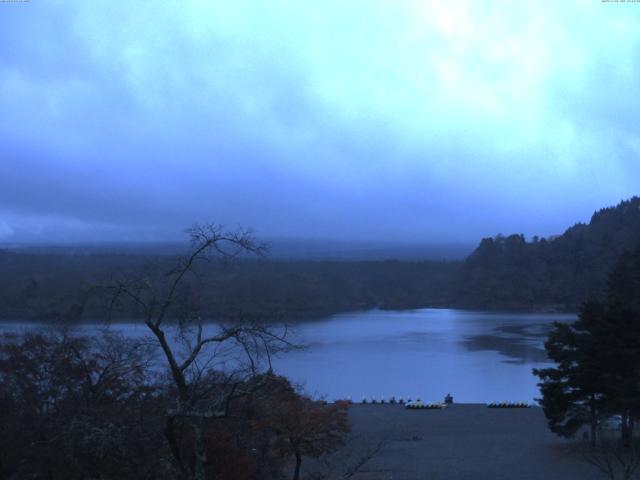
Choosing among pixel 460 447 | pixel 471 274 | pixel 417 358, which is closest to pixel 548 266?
pixel 471 274

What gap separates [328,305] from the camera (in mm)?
46938

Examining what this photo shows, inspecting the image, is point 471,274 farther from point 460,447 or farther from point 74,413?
point 74,413

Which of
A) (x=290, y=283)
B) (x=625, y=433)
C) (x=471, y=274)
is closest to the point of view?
(x=625, y=433)

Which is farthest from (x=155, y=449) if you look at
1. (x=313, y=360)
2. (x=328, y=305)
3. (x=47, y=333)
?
(x=328, y=305)

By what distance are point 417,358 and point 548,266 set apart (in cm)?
3084

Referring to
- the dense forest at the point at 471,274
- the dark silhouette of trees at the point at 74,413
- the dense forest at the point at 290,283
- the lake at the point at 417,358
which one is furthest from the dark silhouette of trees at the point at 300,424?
the dense forest at the point at 471,274

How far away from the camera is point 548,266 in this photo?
177ft

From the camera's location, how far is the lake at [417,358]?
19141mm

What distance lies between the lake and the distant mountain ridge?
897 cm

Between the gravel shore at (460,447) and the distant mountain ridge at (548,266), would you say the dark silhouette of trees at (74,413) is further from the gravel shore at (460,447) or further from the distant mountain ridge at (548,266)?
the distant mountain ridge at (548,266)

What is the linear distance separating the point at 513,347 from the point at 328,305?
1930cm

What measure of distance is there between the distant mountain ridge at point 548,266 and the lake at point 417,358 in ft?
29.4

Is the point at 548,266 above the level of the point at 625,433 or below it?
above

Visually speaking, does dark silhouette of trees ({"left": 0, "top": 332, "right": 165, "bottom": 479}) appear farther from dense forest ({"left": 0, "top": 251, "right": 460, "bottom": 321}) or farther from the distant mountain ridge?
the distant mountain ridge
